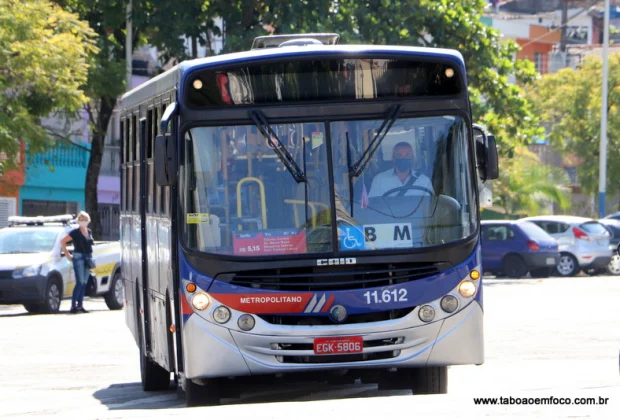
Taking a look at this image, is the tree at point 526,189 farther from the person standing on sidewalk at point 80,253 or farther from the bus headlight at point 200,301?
→ the bus headlight at point 200,301

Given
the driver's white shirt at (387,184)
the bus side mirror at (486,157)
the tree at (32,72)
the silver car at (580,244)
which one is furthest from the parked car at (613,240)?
the driver's white shirt at (387,184)

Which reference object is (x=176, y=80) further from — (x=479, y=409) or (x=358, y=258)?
(x=479, y=409)

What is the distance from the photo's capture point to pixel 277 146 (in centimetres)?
1060

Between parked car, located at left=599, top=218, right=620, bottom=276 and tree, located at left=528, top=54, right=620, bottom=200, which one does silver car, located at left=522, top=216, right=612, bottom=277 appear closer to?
parked car, located at left=599, top=218, right=620, bottom=276

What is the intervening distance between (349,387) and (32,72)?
18121mm

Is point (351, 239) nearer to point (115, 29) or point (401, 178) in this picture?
point (401, 178)

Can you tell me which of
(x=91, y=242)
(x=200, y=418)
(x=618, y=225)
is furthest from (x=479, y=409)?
(x=618, y=225)

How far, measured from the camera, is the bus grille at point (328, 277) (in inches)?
408

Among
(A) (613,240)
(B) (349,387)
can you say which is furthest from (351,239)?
(A) (613,240)

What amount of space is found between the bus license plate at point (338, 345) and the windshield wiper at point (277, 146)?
114cm

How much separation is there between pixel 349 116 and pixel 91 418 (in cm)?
289

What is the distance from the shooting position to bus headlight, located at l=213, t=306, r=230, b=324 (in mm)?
10359

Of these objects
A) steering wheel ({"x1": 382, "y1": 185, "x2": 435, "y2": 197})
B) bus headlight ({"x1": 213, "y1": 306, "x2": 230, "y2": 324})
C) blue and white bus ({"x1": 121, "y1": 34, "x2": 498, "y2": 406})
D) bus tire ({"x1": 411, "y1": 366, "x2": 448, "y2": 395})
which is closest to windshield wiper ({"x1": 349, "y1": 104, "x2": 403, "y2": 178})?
blue and white bus ({"x1": 121, "y1": 34, "x2": 498, "y2": 406})

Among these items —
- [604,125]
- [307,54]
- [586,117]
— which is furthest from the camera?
[586,117]
